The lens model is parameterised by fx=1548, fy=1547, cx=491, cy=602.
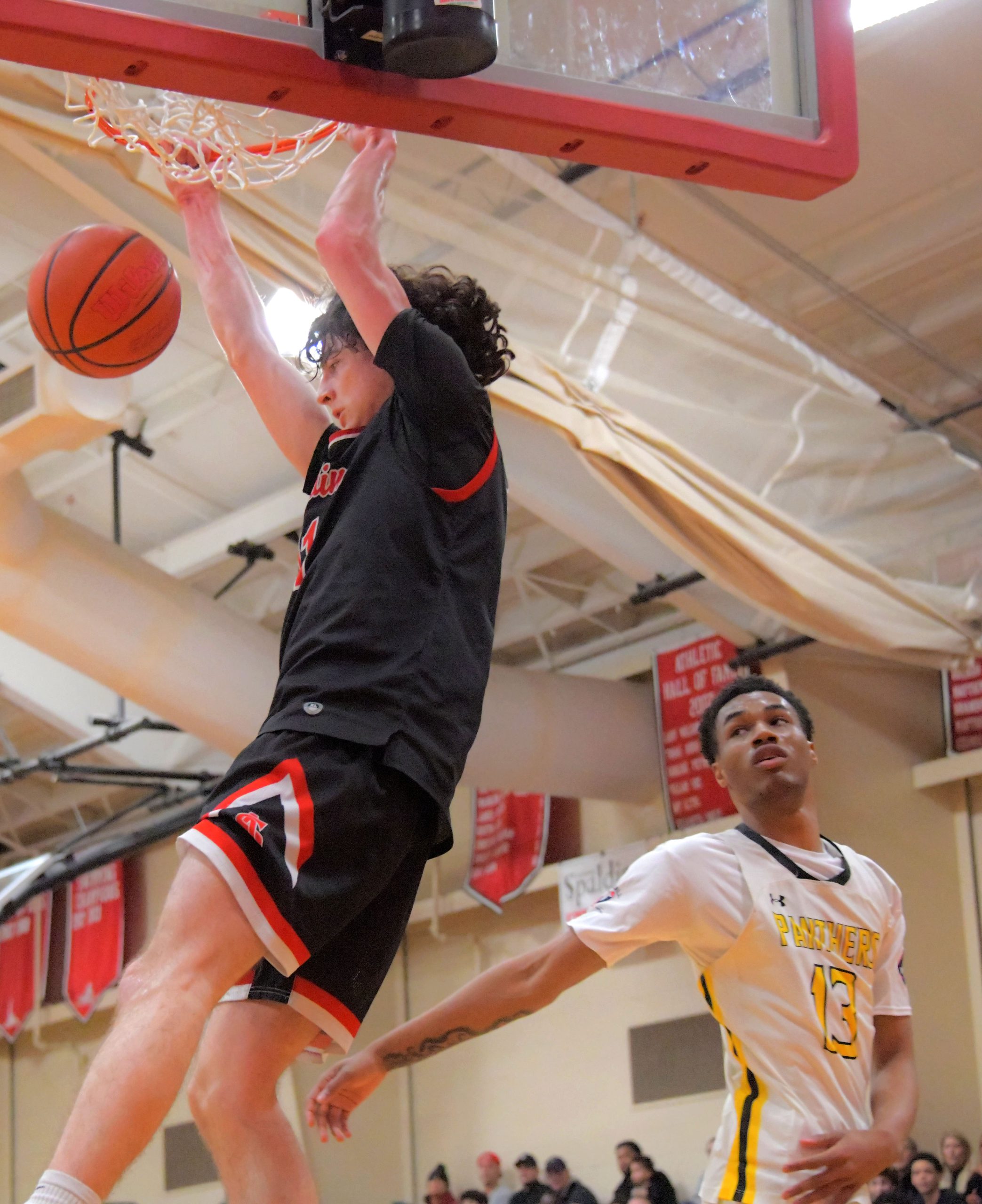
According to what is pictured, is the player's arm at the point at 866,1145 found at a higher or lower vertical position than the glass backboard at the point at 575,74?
lower

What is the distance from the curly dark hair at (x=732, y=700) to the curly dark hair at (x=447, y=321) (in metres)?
1.08

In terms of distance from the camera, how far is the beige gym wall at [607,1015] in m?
9.59

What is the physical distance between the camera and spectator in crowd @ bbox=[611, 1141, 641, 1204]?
406 inches

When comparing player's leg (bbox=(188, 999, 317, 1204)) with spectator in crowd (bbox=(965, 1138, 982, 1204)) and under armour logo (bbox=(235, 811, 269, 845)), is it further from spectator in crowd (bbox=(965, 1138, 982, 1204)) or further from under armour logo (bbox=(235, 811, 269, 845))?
spectator in crowd (bbox=(965, 1138, 982, 1204))

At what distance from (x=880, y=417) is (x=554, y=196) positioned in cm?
200

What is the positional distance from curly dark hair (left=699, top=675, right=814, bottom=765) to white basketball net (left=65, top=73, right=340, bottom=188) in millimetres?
1492

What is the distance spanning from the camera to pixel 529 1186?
439 inches

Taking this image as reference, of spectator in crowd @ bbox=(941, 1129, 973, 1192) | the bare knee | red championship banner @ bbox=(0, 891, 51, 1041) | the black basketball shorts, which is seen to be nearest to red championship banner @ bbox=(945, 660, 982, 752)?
spectator in crowd @ bbox=(941, 1129, 973, 1192)

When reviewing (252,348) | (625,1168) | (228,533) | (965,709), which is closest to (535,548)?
(228,533)

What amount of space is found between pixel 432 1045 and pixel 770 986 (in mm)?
678

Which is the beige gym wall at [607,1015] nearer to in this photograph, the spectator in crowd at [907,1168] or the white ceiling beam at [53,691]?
the spectator in crowd at [907,1168]

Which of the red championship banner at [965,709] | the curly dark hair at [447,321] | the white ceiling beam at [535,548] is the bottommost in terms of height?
the curly dark hair at [447,321]

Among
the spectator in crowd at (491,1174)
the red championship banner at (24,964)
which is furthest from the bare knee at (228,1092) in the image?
the red championship banner at (24,964)

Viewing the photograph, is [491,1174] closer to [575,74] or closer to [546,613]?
[546,613]
